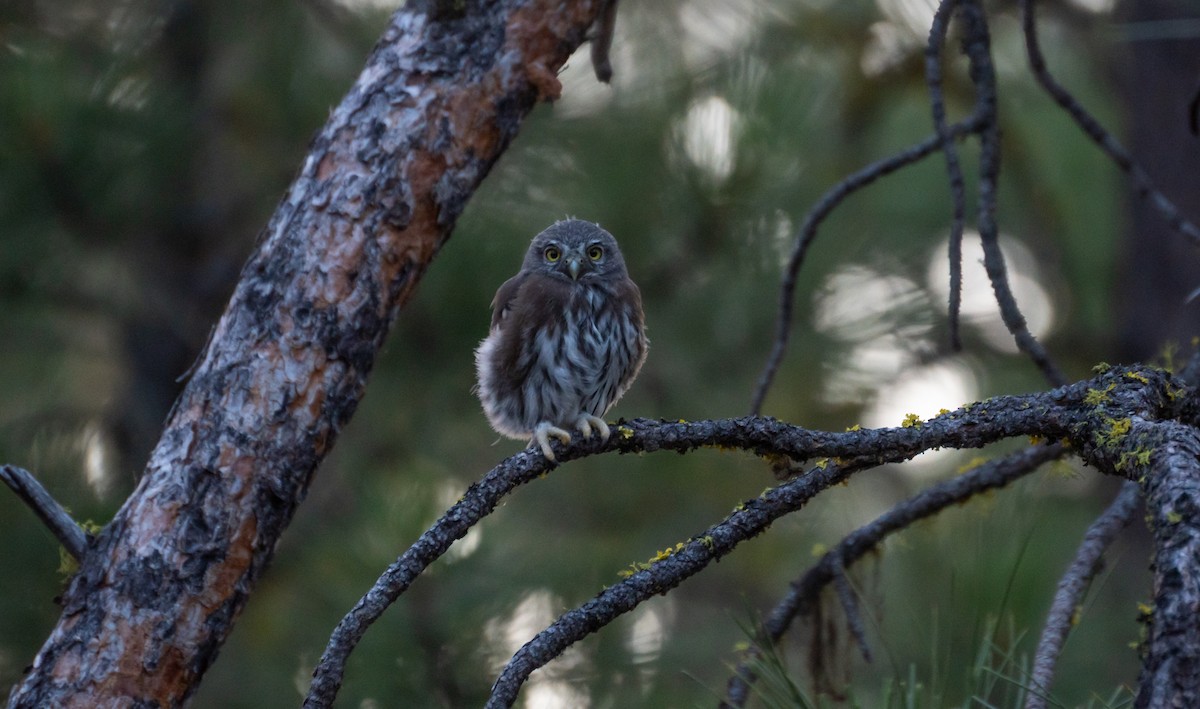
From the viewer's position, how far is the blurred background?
3.29 meters

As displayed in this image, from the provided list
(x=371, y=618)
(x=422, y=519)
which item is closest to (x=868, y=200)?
(x=422, y=519)

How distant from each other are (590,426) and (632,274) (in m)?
2.06

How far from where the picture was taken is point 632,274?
414cm

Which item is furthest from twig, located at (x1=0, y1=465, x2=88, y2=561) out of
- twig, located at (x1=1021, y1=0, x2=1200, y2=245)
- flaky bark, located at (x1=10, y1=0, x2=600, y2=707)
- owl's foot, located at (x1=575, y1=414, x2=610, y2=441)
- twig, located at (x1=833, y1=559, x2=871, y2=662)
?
twig, located at (x1=1021, y1=0, x2=1200, y2=245)

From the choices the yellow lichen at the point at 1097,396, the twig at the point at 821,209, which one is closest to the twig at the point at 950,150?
the twig at the point at 821,209

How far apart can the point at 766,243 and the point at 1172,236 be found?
201 cm

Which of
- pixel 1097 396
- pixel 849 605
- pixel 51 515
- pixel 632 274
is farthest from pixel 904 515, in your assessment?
pixel 632 274

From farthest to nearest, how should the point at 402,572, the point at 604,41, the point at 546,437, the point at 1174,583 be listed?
1. the point at 604,41
2. the point at 546,437
3. the point at 402,572
4. the point at 1174,583

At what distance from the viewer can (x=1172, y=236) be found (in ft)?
16.1

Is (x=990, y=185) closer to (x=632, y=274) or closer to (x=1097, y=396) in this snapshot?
(x=1097, y=396)

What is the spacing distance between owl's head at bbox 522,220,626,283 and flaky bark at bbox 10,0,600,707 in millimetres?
807

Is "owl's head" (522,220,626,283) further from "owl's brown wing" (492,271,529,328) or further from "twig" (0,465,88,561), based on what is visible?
"twig" (0,465,88,561)

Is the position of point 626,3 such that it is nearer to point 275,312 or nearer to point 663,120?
point 663,120

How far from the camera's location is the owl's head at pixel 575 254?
300cm
